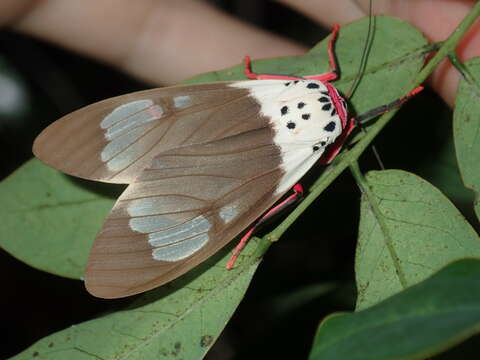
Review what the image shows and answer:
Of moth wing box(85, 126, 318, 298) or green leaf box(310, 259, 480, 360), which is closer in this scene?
green leaf box(310, 259, 480, 360)

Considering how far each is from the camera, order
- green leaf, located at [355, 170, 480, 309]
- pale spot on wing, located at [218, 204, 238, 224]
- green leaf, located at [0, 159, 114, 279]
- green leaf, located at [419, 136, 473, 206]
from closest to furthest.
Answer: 1. green leaf, located at [355, 170, 480, 309]
2. pale spot on wing, located at [218, 204, 238, 224]
3. green leaf, located at [0, 159, 114, 279]
4. green leaf, located at [419, 136, 473, 206]

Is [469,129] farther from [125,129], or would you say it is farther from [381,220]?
[125,129]

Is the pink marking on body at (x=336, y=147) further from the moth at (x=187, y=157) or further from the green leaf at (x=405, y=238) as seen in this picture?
the green leaf at (x=405, y=238)

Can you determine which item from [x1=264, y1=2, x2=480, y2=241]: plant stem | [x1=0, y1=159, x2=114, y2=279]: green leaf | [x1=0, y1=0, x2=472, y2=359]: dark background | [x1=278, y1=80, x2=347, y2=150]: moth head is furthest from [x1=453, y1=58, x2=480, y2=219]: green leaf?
[x1=0, y1=159, x2=114, y2=279]: green leaf

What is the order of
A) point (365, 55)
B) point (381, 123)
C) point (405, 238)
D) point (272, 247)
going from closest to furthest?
point (405, 238) → point (381, 123) → point (365, 55) → point (272, 247)

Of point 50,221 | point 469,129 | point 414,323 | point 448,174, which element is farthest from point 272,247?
point 414,323

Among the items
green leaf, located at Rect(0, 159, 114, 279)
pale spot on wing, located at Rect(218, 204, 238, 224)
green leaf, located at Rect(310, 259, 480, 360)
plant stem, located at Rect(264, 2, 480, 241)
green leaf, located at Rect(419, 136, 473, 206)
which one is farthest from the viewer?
green leaf, located at Rect(419, 136, 473, 206)

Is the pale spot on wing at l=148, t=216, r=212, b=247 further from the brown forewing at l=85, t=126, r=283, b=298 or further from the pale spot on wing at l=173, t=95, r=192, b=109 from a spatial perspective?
the pale spot on wing at l=173, t=95, r=192, b=109
